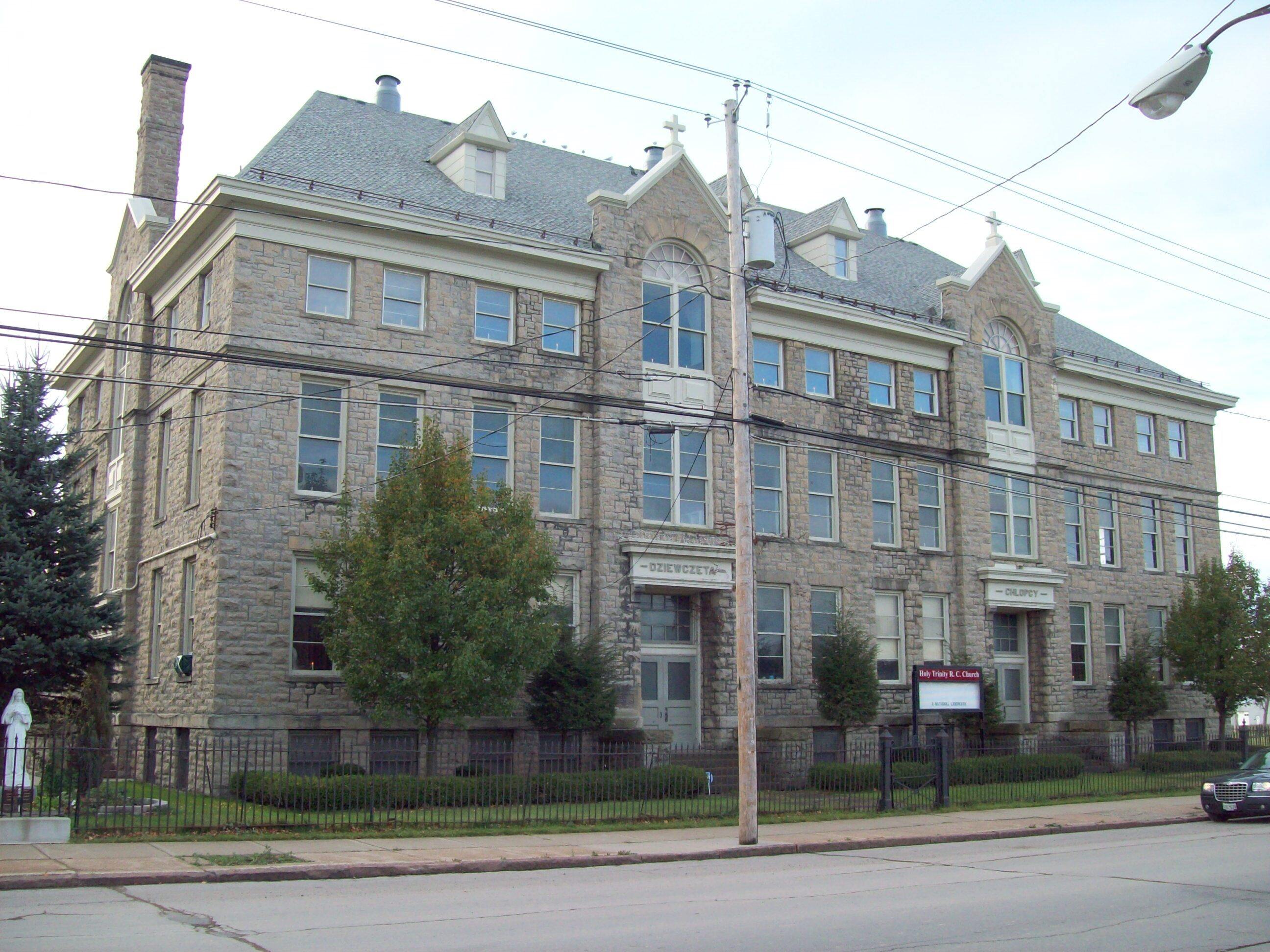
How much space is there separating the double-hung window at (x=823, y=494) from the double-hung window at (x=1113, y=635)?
1121 centimetres

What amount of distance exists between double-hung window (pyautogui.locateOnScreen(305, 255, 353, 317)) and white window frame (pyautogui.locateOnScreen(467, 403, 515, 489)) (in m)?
3.58

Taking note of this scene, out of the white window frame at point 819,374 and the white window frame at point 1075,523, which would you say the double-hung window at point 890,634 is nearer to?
the white window frame at point 819,374

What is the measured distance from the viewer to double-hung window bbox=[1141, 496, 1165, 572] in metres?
39.9

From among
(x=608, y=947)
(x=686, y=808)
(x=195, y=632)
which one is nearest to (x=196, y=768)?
(x=195, y=632)

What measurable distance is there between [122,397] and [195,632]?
10725 millimetres

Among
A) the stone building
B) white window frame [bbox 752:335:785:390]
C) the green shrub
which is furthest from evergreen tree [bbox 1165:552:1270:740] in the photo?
white window frame [bbox 752:335:785:390]

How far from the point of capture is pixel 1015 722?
116 ft

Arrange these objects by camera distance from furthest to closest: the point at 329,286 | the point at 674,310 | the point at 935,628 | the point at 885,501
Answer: the point at 935,628 → the point at 885,501 → the point at 674,310 → the point at 329,286

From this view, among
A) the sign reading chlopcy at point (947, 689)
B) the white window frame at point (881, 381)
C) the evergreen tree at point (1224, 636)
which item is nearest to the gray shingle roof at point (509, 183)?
the white window frame at point (881, 381)

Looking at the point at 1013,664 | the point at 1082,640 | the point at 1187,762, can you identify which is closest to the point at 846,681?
the point at 1013,664

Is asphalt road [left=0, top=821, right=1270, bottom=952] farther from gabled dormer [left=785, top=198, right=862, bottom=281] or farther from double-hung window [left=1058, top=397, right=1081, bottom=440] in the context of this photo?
double-hung window [left=1058, top=397, right=1081, bottom=440]

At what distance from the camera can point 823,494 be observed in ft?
107

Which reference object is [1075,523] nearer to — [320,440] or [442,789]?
[320,440]

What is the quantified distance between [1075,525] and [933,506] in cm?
608
